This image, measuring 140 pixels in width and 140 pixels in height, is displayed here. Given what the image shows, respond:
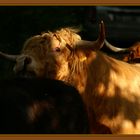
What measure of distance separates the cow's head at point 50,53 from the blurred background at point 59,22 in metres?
5.56

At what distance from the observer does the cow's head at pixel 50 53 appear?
26.3 feet

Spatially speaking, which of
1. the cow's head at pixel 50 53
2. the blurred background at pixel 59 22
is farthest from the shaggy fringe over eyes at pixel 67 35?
the blurred background at pixel 59 22

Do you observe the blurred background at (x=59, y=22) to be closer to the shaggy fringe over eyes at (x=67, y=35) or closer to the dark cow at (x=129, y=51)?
the dark cow at (x=129, y=51)

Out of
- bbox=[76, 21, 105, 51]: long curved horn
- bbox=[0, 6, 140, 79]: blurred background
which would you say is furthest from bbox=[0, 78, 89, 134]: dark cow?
bbox=[0, 6, 140, 79]: blurred background

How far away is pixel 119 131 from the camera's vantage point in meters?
8.04

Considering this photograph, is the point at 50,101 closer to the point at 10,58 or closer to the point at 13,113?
the point at 13,113

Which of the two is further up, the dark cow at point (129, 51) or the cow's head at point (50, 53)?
the cow's head at point (50, 53)

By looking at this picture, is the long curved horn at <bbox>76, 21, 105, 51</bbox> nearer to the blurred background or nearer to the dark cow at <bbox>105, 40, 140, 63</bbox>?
the dark cow at <bbox>105, 40, 140, 63</bbox>

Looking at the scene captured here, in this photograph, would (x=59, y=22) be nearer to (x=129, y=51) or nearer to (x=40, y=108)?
(x=129, y=51)

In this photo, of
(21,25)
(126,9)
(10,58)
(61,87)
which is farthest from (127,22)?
(61,87)

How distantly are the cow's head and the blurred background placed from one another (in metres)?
5.56

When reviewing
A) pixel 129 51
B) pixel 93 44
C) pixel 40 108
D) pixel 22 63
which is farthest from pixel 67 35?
pixel 40 108

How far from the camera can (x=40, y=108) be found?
22.5 feet

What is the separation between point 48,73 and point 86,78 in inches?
18.3
